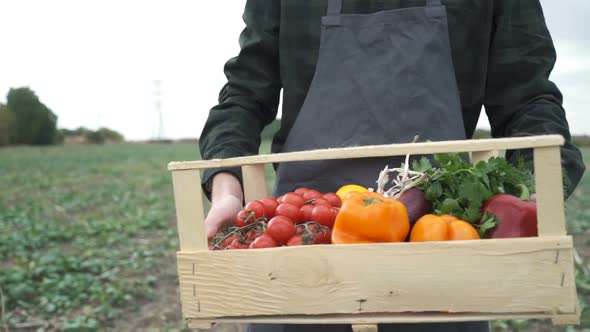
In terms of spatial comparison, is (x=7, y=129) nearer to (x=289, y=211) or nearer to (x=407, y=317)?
(x=289, y=211)

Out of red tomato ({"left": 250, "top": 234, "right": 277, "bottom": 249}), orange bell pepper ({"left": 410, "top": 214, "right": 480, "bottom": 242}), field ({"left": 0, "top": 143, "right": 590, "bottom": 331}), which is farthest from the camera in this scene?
field ({"left": 0, "top": 143, "right": 590, "bottom": 331})

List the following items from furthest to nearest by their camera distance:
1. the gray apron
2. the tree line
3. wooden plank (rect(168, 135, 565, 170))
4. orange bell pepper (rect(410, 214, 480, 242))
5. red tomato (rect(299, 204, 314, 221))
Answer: the tree line
the gray apron
red tomato (rect(299, 204, 314, 221))
orange bell pepper (rect(410, 214, 480, 242))
wooden plank (rect(168, 135, 565, 170))

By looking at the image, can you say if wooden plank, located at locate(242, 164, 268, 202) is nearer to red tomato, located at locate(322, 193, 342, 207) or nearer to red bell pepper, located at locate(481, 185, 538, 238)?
red tomato, located at locate(322, 193, 342, 207)

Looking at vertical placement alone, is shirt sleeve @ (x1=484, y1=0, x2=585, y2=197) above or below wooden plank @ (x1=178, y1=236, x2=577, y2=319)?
above

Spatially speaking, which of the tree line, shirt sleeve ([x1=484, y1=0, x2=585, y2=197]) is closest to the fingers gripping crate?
shirt sleeve ([x1=484, y1=0, x2=585, y2=197])

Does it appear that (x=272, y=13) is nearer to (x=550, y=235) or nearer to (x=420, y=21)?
(x=420, y=21)

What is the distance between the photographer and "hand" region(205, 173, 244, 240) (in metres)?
1.77

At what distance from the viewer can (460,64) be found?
2139 millimetres

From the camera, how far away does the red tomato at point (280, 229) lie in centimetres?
165

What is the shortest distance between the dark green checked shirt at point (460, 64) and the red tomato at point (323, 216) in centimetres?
45

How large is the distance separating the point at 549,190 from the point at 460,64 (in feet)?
2.75

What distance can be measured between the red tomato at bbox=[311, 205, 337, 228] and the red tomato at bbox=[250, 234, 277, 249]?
5.5 inches

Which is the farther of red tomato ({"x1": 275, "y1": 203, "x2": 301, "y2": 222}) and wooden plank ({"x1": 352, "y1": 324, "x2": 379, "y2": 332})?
red tomato ({"x1": 275, "y1": 203, "x2": 301, "y2": 222})

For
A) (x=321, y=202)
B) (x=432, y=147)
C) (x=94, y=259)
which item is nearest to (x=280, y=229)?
(x=321, y=202)
